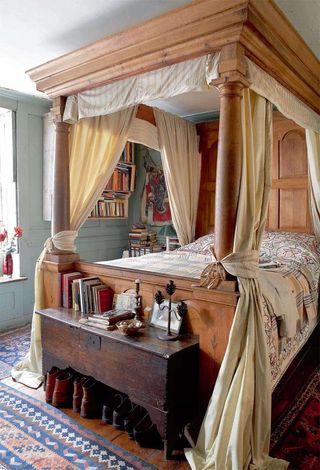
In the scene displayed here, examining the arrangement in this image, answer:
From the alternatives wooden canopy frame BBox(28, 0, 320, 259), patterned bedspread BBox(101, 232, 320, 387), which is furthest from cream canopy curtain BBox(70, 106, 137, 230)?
patterned bedspread BBox(101, 232, 320, 387)

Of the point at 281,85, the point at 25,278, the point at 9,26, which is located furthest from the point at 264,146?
the point at 25,278

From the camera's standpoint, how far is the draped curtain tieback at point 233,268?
2021 millimetres

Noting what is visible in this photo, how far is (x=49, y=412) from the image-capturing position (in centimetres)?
240

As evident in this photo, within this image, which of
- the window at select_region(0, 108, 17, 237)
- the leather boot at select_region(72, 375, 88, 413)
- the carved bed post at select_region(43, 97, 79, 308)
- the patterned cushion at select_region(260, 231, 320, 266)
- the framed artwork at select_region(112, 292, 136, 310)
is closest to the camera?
the leather boot at select_region(72, 375, 88, 413)

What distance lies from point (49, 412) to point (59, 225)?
1.40 m

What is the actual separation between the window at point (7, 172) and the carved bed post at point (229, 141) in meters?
2.85

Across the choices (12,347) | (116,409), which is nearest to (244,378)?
(116,409)

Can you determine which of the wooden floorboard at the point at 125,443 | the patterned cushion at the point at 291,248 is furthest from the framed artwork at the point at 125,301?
the patterned cushion at the point at 291,248

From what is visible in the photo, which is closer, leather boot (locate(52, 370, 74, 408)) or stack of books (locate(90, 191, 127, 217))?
leather boot (locate(52, 370, 74, 408))

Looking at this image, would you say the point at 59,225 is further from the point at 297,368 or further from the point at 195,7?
the point at 297,368

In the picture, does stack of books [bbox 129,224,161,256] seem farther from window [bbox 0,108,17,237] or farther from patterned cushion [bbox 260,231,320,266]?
patterned cushion [bbox 260,231,320,266]

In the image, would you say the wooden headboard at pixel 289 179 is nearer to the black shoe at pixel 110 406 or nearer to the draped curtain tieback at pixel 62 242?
the draped curtain tieback at pixel 62 242

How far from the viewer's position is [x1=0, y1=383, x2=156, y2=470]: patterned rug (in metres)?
1.92

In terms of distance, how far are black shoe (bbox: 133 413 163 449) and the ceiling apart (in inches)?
100
